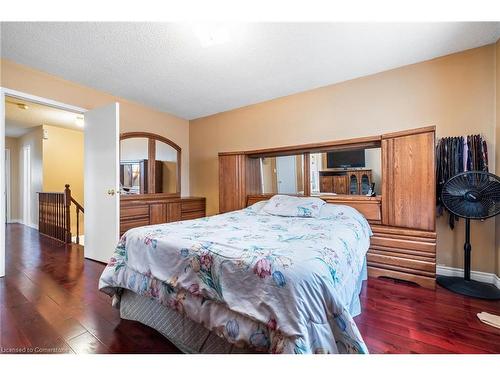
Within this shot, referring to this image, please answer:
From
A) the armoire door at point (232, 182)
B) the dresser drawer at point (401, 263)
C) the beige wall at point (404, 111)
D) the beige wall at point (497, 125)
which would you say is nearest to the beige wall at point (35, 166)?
the armoire door at point (232, 182)

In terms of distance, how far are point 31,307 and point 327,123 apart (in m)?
3.56

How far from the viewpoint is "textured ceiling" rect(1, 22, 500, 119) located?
76.7 inches

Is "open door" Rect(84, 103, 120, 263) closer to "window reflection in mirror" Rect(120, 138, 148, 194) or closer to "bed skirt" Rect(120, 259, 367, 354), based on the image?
"window reflection in mirror" Rect(120, 138, 148, 194)

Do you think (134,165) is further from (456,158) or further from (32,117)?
(456,158)

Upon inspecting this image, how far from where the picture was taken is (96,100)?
10.5ft

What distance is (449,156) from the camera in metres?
2.27

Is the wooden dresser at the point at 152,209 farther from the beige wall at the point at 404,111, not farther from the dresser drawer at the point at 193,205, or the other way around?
the beige wall at the point at 404,111

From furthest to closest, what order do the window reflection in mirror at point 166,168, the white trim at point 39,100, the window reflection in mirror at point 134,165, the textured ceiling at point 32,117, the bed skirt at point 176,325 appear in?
the window reflection in mirror at point 166,168, the textured ceiling at point 32,117, the window reflection in mirror at point 134,165, the white trim at point 39,100, the bed skirt at point 176,325

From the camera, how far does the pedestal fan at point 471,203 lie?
76.8 inches

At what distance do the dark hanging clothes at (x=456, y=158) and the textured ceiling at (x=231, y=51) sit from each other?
3.06 ft

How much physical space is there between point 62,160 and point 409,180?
21.8ft

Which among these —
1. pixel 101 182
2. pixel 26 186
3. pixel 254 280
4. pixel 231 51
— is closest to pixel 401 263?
pixel 254 280

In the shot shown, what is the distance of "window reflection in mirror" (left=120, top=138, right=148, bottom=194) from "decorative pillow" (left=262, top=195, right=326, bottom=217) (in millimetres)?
2061
